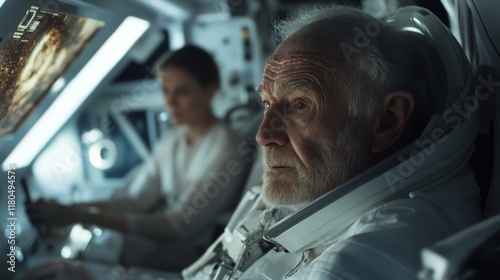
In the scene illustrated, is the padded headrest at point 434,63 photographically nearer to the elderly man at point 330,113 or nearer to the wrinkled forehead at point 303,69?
the elderly man at point 330,113

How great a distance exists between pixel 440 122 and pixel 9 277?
175cm

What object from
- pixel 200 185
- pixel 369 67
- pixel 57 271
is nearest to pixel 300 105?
pixel 369 67

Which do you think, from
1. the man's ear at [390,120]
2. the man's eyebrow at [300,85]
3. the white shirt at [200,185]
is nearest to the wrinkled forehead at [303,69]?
the man's eyebrow at [300,85]

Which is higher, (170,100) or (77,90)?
(77,90)

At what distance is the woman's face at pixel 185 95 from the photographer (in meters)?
2.64

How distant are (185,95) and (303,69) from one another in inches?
56.6

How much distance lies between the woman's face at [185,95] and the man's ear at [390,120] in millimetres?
1487

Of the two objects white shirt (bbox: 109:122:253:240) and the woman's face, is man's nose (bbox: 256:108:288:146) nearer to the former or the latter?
white shirt (bbox: 109:122:253:240)

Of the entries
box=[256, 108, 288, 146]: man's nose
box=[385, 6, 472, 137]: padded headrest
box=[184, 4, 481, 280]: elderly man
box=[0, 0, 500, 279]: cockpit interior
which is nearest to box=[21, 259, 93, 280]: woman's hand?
box=[0, 0, 500, 279]: cockpit interior

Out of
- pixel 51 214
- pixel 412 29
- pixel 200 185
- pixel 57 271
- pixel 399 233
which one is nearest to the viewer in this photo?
pixel 399 233

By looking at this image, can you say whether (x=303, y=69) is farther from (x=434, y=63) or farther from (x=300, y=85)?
(x=434, y=63)

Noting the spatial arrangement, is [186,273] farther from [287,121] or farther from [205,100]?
[205,100]

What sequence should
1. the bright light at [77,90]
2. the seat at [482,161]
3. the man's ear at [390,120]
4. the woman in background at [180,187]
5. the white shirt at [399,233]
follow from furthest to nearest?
the woman in background at [180,187], the bright light at [77,90], the man's ear at [390,120], the white shirt at [399,233], the seat at [482,161]

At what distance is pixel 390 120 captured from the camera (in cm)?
128
